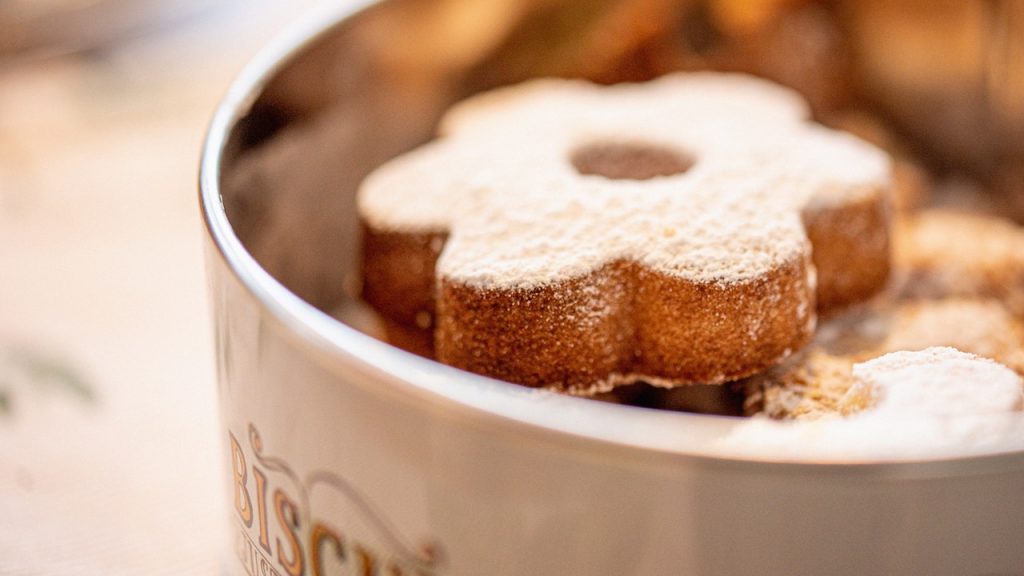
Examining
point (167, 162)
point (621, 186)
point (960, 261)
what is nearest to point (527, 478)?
point (621, 186)

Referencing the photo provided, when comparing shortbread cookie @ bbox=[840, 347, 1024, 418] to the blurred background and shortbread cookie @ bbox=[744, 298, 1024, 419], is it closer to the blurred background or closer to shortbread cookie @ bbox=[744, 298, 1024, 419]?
shortbread cookie @ bbox=[744, 298, 1024, 419]

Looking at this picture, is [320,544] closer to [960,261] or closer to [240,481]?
[240,481]

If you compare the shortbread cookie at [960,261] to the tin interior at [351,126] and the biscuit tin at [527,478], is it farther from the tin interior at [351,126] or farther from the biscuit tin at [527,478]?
the biscuit tin at [527,478]

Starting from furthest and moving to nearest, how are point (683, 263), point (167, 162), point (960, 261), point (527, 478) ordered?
point (167, 162) < point (960, 261) < point (683, 263) < point (527, 478)

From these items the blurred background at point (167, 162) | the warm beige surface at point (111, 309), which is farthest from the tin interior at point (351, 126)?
the warm beige surface at point (111, 309)

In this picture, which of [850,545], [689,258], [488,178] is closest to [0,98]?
[488,178]

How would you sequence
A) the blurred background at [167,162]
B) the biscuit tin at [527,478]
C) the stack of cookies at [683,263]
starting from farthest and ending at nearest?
1. the blurred background at [167,162]
2. the stack of cookies at [683,263]
3. the biscuit tin at [527,478]
